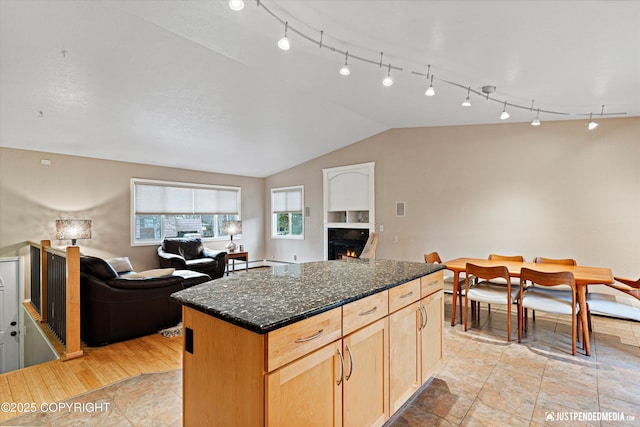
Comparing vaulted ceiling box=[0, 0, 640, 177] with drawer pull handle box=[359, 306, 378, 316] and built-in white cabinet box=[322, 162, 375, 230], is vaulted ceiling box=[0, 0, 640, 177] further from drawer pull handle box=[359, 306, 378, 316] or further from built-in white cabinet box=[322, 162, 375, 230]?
drawer pull handle box=[359, 306, 378, 316]

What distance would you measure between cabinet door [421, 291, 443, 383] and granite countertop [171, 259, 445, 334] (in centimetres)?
23

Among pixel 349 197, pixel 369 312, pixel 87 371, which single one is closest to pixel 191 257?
pixel 349 197

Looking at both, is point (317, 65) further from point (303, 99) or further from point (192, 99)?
point (192, 99)

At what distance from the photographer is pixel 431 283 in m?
2.36

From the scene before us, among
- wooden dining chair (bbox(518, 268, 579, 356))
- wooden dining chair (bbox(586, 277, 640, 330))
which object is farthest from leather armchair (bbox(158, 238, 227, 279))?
wooden dining chair (bbox(586, 277, 640, 330))

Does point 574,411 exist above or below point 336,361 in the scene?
below

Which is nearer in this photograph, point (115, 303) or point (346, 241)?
→ point (115, 303)

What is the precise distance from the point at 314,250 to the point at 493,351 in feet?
15.1

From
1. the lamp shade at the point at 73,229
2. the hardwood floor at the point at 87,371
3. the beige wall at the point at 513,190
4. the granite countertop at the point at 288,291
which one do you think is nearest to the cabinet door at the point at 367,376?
the granite countertop at the point at 288,291

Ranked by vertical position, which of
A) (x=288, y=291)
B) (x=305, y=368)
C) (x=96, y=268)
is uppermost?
(x=288, y=291)

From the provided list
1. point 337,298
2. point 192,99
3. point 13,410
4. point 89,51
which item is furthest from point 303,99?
point 13,410

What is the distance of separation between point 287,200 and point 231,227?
158cm

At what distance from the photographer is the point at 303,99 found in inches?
176

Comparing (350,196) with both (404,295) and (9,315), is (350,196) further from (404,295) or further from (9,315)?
(9,315)
